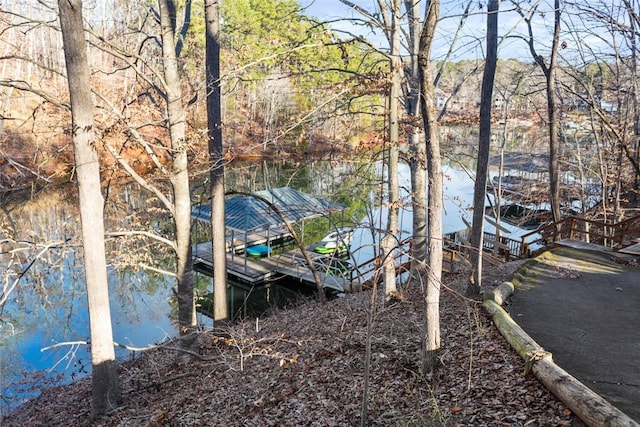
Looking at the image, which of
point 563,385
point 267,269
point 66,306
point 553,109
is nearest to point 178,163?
point 563,385

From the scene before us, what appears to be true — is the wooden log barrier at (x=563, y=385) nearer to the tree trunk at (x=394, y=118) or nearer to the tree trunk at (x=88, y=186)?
the tree trunk at (x=394, y=118)

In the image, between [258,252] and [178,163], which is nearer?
[178,163]

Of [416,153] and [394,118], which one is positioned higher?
[394,118]

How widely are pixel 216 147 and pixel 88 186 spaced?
353 cm

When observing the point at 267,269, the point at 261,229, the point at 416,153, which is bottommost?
the point at 267,269

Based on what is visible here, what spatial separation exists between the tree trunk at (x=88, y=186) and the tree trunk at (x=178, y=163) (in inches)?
71.0

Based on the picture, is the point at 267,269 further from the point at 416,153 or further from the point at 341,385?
the point at 341,385

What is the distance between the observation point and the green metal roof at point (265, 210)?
1895cm

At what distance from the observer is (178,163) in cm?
844

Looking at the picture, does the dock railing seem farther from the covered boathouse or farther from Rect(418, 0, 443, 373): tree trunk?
Rect(418, 0, 443, 373): tree trunk

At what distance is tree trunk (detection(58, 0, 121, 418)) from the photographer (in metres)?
6.43

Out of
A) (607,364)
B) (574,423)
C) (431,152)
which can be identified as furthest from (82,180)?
(607,364)

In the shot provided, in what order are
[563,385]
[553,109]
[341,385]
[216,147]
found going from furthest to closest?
[553,109] → [216,147] → [341,385] → [563,385]

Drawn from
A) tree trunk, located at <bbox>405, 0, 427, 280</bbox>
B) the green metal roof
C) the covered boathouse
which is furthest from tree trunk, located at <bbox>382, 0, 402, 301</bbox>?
the green metal roof
